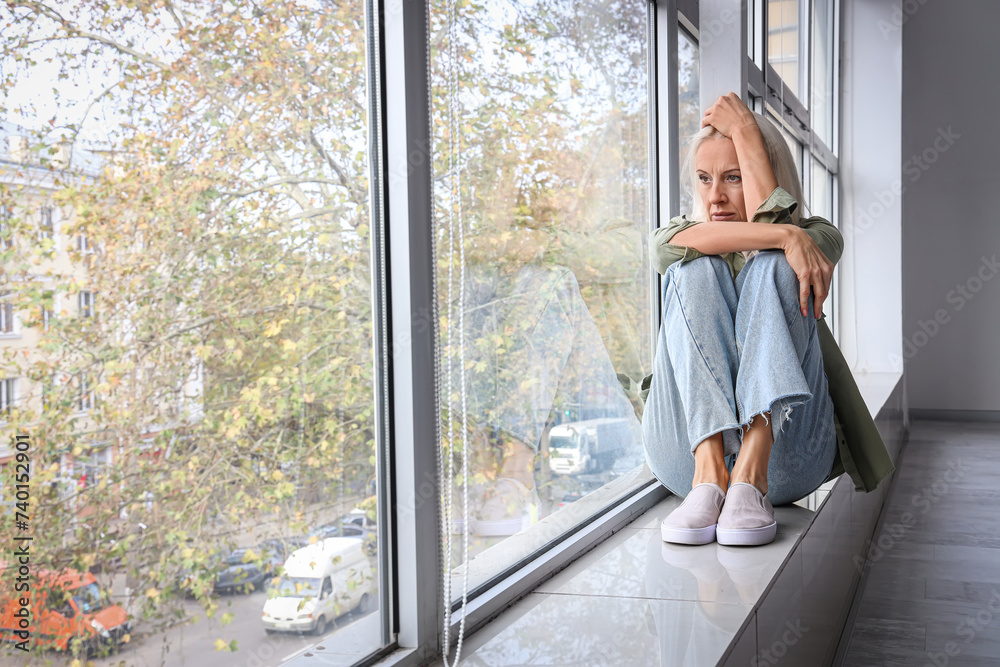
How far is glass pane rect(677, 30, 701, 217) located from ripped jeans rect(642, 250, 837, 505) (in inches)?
30.2

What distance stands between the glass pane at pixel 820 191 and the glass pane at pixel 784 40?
2.16ft

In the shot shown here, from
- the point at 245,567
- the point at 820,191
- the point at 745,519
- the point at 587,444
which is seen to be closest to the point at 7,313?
the point at 245,567

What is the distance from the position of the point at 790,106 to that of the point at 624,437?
6.54 ft

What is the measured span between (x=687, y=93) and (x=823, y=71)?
2764 mm

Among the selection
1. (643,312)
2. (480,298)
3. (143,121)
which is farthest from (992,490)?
(143,121)

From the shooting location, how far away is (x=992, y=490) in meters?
3.30

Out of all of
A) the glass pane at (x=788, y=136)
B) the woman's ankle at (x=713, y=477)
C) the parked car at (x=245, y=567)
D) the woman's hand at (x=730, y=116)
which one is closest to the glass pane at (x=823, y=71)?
the glass pane at (x=788, y=136)

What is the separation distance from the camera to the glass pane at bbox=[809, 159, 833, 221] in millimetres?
4264

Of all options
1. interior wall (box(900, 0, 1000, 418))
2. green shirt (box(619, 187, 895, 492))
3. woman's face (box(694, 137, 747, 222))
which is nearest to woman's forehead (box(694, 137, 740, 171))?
woman's face (box(694, 137, 747, 222))

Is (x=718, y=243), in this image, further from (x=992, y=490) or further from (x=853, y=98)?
(x=853, y=98)

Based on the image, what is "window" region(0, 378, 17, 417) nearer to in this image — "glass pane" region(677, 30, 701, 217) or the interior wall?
"glass pane" region(677, 30, 701, 217)

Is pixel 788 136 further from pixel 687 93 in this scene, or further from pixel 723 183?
pixel 723 183

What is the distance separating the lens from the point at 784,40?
3.44 meters

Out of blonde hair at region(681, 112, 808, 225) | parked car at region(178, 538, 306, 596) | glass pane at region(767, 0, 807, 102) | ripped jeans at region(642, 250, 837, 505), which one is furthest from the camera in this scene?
glass pane at region(767, 0, 807, 102)
